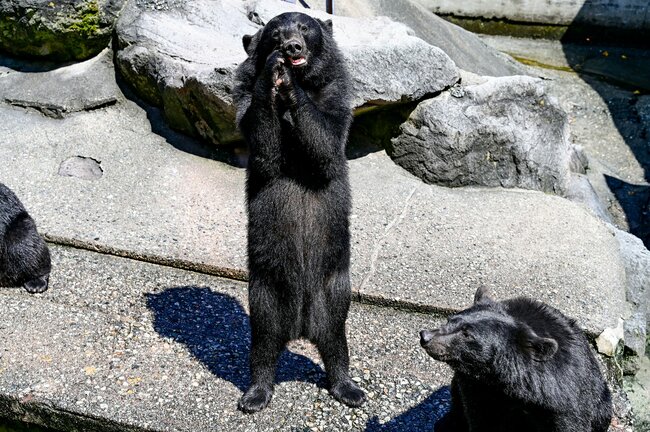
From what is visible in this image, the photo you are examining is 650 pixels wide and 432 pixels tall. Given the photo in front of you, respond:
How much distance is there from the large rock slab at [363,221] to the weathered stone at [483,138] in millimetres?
196

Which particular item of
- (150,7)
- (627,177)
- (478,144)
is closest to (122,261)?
(150,7)

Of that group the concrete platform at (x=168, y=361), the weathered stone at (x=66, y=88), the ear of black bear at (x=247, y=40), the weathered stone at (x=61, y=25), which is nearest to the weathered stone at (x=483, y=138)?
the concrete platform at (x=168, y=361)

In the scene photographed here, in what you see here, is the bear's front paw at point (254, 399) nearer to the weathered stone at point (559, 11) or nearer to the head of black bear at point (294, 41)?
the head of black bear at point (294, 41)

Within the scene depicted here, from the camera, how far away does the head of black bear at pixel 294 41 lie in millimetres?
4637

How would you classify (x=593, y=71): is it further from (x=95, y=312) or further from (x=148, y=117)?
(x=95, y=312)

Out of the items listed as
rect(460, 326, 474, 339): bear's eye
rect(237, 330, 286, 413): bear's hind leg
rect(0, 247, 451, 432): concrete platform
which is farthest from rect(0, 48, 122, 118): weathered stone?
rect(460, 326, 474, 339): bear's eye

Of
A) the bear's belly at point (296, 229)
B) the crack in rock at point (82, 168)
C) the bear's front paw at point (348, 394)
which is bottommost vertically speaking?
the crack in rock at point (82, 168)

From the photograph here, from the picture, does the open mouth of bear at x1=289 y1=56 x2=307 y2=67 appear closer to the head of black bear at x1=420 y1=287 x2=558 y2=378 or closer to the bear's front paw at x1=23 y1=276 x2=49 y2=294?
the head of black bear at x1=420 y1=287 x2=558 y2=378

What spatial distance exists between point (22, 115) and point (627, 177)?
783cm

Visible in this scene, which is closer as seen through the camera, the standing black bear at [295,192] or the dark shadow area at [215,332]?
the standing black bear at [295,192]

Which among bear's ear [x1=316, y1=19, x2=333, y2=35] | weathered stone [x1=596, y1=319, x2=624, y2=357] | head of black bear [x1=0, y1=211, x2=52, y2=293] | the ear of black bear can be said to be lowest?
head of black bear [x1=0, y1=211, x2=52, y2=293]

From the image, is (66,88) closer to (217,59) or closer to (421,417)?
(217,59)

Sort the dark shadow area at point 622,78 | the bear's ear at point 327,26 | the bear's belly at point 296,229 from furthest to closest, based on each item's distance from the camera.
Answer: the dark shadow area at point 622,78 → the bear's ear at point 327,26 → the bear's belly at point 296,229

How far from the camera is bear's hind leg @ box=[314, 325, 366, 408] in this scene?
17.3 ft
